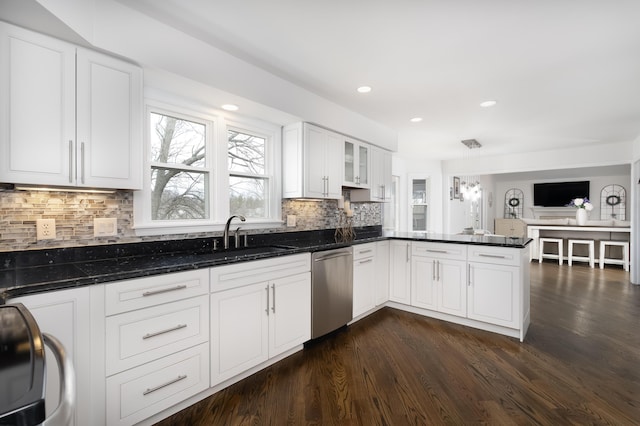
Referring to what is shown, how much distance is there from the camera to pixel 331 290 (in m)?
2.94

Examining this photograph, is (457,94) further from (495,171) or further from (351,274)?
(495,171)

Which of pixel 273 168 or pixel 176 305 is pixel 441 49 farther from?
→ pixel 176 305

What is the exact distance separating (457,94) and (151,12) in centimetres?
284

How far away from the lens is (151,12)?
1922mm

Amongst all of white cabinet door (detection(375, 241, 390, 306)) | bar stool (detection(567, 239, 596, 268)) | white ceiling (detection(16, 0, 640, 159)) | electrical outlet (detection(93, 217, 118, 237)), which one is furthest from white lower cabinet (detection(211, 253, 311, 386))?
bar stool (detection(567, 239, 596, 268))

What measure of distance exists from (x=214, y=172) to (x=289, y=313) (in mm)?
1382

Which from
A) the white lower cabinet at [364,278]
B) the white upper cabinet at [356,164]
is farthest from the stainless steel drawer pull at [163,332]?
the white upper cabinet at [356,164]

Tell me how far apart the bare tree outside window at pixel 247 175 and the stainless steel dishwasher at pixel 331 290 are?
0.82 metres

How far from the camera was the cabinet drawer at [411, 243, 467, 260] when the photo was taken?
329cm

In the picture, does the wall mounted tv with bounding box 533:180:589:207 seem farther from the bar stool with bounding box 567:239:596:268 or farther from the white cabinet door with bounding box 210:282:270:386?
the white cabinet door with bounding box 210:282:270:386

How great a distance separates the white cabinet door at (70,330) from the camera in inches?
54.6

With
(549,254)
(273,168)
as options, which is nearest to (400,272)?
(273,168)

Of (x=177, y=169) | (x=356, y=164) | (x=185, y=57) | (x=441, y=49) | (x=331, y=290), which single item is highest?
(x=441, y=49)

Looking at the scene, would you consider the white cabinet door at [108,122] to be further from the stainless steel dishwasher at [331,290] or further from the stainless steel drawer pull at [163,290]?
the stainless steel dishwasher at [331,290]
